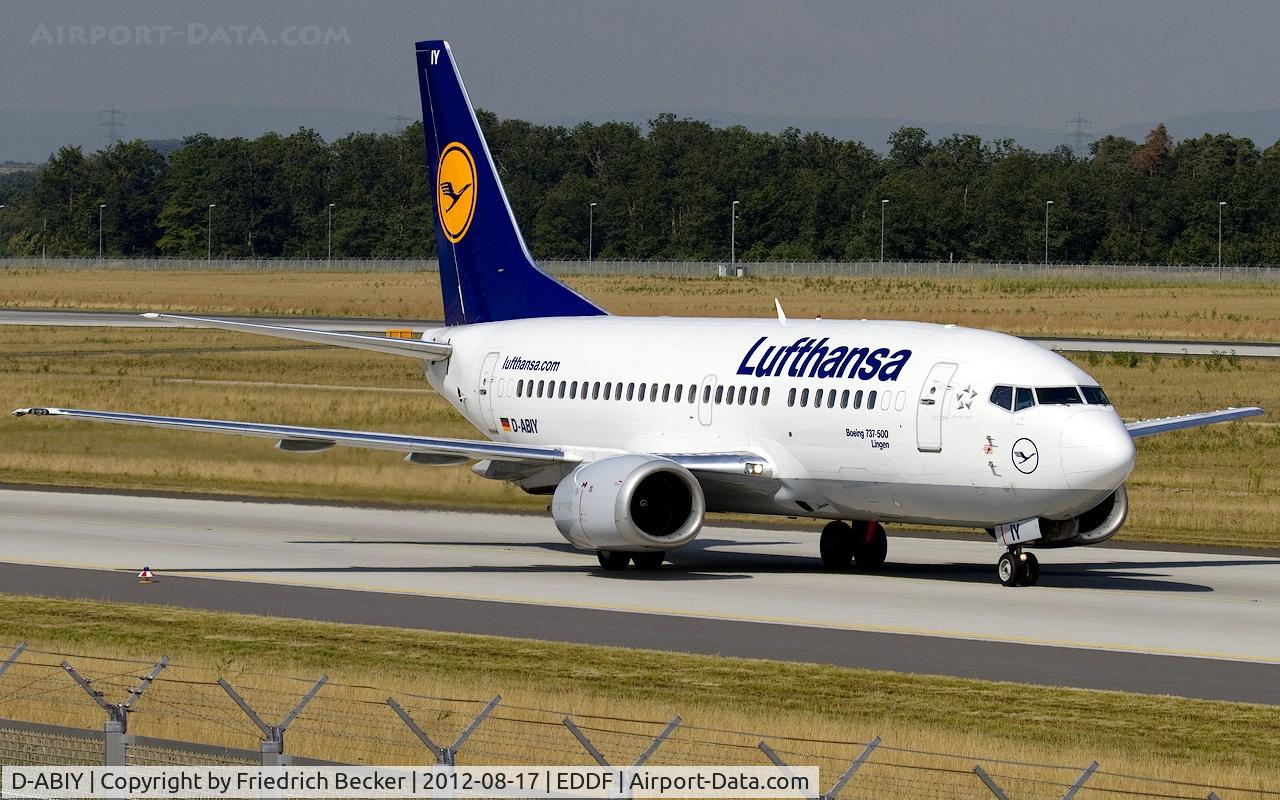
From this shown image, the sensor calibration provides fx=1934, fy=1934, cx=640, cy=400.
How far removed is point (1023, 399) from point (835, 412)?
3.56m

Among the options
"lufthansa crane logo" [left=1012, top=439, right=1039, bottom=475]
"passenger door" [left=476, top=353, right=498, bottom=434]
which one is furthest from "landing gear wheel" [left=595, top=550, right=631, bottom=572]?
"lufthansa crane logo" [left=1012, top=439, right=1039, bottom=475]

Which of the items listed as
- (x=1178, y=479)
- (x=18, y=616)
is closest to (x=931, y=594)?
(x=18, y=616)

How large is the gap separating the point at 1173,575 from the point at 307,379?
158ft

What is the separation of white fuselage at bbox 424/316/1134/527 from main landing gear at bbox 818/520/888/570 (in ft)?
5.32

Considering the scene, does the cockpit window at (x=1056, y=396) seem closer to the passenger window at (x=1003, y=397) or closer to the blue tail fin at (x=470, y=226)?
the passenger window at (x=1003, y=397)

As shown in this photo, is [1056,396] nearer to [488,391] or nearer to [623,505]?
[623,505]

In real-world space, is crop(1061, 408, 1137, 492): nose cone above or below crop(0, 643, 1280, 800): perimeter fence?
above

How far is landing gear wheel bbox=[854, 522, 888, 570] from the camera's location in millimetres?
36031

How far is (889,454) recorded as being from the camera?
1289 inches

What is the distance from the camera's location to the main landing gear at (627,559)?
35531mm

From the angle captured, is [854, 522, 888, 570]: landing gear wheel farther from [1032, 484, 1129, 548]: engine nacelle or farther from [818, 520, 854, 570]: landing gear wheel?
[1032, 484, 1129, 548]: engine nacelle

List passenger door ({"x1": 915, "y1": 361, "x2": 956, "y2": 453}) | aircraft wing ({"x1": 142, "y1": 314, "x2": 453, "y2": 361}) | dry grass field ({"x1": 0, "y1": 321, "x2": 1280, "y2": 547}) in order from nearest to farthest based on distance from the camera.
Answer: passenger door ({"x1": 915, "y1": 361, "x2": 956, "y2": 453}) → aircraft wing ({"x1": 142, "y1": 314, "x2": 453, "y2": 361}) → dry grass field ({"x1": 0, "y1": 321, "x2": 1280, "y2": 547})

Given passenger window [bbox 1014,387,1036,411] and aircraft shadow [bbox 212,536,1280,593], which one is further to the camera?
aircraft shadow [bbox 212,536,1280,593]

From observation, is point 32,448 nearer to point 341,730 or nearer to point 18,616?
point 18,616
